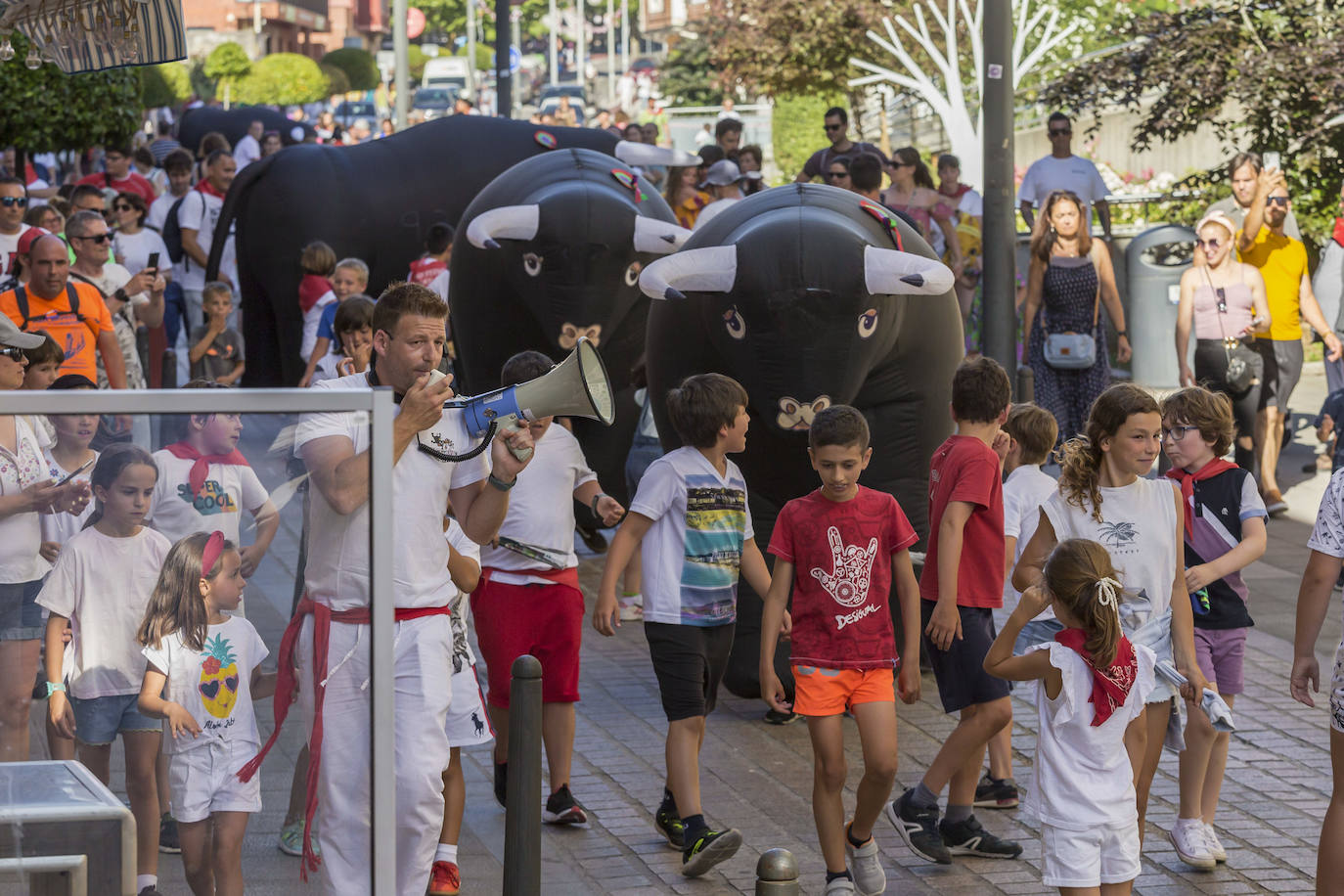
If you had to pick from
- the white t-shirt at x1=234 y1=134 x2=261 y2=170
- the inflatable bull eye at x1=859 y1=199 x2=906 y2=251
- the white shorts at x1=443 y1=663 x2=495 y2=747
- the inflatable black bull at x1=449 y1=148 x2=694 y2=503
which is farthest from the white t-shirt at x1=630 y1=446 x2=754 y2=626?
the white t-shirt at x1=234 y1=134 x2=261 y2=170

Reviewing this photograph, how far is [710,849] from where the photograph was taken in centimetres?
541

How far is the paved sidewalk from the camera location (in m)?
5.48

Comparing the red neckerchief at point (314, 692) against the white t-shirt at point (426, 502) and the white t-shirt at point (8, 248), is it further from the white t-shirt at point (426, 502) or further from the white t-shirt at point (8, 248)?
the white t-shirt at point (8, 248)

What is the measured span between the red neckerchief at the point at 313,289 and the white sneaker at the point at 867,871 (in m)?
6.87

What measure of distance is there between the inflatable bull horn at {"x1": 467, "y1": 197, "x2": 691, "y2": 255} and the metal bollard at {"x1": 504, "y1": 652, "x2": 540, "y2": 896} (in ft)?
17.2

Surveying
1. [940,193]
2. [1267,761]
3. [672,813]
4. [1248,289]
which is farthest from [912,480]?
[940,193]

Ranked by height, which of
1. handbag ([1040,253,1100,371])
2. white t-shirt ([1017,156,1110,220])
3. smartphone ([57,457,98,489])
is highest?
white t-shirt ([1017,156,1110,220])

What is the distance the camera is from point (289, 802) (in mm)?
3459

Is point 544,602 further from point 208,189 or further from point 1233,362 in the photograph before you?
point 208,189

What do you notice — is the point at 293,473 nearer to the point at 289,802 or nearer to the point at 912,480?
the point at 289,802

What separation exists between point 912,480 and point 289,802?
4462mm

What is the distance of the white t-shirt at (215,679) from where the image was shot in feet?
11.2

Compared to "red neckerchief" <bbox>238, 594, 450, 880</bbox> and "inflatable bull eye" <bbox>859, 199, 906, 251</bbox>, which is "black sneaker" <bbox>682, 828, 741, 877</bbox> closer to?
"red neckerchief" <bbox>238, 594, 450, 880</bbox>

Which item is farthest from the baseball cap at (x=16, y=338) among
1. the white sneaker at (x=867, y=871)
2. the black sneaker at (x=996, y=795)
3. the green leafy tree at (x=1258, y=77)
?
the green leafy tree at (x=1258, y=77)
